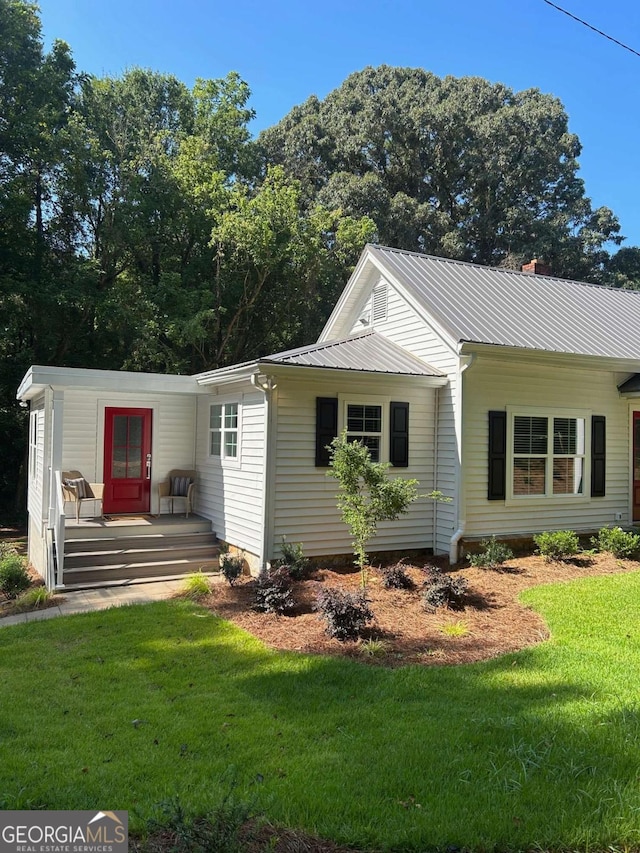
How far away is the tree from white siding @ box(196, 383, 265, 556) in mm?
20530

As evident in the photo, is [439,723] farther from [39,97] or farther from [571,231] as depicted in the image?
[571,231]

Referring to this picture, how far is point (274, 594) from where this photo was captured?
6.94 meters

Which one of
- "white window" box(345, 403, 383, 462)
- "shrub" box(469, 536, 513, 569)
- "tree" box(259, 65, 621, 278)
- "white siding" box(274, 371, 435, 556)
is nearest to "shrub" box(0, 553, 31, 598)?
"white siding" box(274, 371, 435, 556)

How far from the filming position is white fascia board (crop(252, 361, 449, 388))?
8.51m

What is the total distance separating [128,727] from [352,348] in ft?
24.3

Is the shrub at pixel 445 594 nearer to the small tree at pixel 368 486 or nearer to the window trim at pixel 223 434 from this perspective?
the small tree at pixel 368 486

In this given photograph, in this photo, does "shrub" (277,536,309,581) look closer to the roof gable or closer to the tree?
the roof gable

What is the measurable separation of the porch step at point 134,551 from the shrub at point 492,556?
4.28m

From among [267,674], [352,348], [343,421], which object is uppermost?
[352,348]

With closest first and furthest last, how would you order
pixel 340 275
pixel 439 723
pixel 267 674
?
pixel 439 723
pixel 267 674
pixel 340 275

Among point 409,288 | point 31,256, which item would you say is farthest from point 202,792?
point 31,256

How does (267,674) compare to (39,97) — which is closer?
(267,674)

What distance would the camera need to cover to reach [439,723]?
13.0 ft

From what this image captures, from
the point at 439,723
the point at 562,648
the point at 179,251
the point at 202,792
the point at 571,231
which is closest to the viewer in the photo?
the point at 202,792
